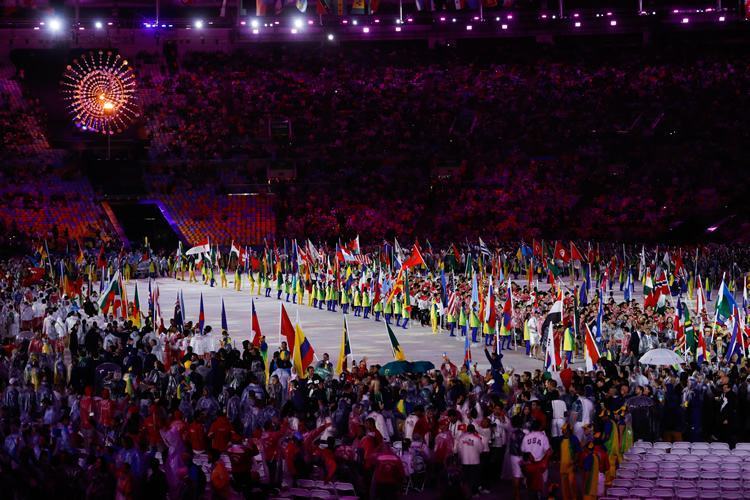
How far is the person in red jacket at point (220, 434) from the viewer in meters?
12.3

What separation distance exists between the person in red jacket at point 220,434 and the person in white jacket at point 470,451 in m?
2.58

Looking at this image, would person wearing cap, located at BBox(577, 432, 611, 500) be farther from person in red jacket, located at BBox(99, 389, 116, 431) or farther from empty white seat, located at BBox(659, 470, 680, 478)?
person in red jacket, located at BBox(99, 389, 116, 431)

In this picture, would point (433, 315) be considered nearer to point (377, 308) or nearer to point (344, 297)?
point (377, 308)

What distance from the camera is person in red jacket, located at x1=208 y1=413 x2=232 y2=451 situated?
12320 mm

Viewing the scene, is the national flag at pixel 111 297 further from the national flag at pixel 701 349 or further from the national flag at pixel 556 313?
the national flag at pixel 701 349

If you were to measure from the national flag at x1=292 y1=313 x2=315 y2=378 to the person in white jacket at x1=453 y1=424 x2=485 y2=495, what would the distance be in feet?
16.9

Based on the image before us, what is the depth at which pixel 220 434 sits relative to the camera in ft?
40.6

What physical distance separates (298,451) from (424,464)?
1.56 metres

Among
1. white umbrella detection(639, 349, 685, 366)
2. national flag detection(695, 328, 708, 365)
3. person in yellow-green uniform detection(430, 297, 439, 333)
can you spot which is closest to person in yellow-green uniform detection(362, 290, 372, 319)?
person in yellow-green uniform detection(430, 297, 439, 333)

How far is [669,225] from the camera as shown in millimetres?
49625

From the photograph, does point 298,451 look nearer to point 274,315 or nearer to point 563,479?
point 563,479

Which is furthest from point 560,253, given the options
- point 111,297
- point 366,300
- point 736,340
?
point 736,340

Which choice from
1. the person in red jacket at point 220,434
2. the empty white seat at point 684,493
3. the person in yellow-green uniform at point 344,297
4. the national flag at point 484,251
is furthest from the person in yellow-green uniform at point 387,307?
the empty white seat at point 684,493

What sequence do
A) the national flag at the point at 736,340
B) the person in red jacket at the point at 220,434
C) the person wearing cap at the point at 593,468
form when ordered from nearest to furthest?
the person wearing cap at the point at 593,468 → the person in red jacket at the point at 220,434 → the national flag at the point at 736,340
